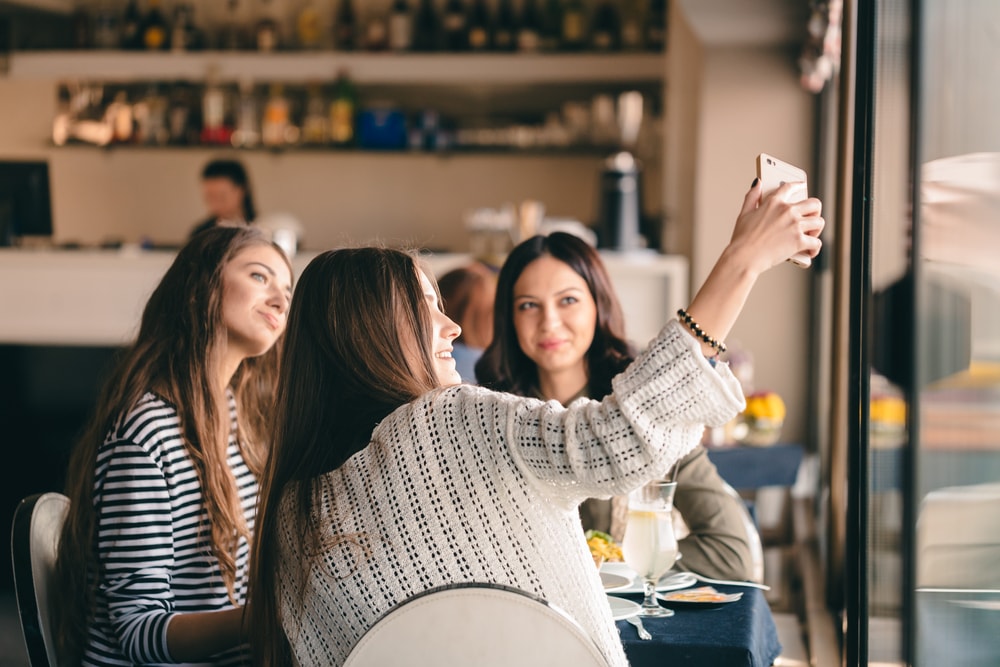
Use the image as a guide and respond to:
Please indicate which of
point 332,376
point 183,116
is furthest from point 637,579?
point 183,116

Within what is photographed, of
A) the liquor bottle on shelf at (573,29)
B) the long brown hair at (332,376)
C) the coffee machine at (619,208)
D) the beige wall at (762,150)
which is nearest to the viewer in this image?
the long brown hair at (332,376)

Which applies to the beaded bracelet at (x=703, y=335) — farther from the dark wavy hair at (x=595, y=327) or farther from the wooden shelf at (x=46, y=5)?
the wooden shelf at (x=46, y=5)

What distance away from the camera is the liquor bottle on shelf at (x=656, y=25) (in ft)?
20.1

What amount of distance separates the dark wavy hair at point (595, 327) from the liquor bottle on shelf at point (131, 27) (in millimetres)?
5040

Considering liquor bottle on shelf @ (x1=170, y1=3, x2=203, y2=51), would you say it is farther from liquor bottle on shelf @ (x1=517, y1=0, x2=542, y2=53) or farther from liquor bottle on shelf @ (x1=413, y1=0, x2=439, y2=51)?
liquor bottle on shelf @ (x1=517, y1=0, x2=542, y2=53)

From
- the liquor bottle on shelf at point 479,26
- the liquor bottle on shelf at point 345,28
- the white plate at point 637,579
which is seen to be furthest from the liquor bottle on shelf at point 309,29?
the white plate at point 637,579

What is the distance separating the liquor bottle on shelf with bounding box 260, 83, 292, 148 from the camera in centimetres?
657

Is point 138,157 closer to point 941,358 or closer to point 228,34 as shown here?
point 228,34

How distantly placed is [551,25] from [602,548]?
4.95m

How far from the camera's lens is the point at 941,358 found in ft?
4.50

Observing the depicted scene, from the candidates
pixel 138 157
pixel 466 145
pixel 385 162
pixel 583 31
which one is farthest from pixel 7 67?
pixel 583 31

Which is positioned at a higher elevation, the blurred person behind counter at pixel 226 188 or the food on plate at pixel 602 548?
the blurred person behind counter at pixel 226 188

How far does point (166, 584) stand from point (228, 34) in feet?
18.4

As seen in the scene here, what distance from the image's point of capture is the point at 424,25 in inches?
259
